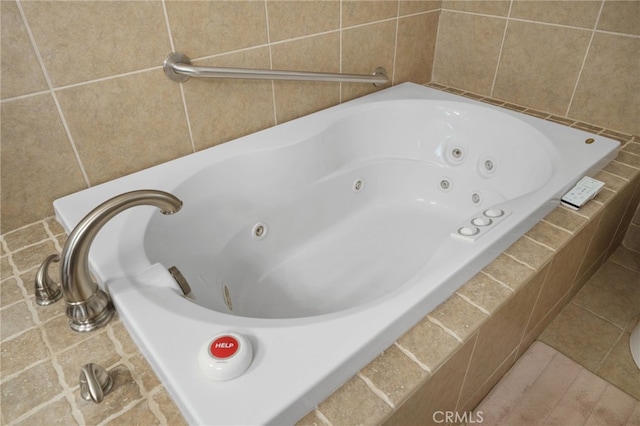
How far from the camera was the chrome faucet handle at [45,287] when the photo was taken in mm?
850

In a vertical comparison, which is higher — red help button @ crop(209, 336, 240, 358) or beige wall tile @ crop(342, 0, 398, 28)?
beige wall tile @ crop(342, 0, 398, 28)

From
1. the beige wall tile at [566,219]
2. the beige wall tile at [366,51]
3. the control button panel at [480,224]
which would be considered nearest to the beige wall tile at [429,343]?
the control button panel at [480,224]

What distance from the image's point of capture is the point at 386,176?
1.73 meters

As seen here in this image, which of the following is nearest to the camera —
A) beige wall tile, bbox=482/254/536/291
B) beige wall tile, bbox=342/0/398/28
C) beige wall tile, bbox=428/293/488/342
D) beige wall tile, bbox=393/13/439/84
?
beige wall tile, bbox=428/293/488/342

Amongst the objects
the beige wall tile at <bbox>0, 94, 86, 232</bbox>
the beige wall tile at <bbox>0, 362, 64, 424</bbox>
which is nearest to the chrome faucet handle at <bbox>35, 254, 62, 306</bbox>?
the beige wall tile at <bbox>0, 362, 64, 424</bbox>

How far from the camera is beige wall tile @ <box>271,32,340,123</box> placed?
141 centimetres

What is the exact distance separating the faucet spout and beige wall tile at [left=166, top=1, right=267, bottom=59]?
549mm

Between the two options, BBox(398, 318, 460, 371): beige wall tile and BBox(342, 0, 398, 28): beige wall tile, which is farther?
BBox(342, 0, 398, 28): beige wall tile

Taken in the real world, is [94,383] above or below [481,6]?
below

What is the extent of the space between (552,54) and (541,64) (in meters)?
0.05

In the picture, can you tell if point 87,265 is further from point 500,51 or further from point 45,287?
point 500,51

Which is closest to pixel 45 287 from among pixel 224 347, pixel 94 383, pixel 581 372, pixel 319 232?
pixel 94 383

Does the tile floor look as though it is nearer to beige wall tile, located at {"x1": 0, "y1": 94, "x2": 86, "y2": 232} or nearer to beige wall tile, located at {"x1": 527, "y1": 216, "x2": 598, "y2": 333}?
beige wall tile, located at {"x1": 527, "y1": 216, "x2": 598, "y2": 333}

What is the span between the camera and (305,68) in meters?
1.48
